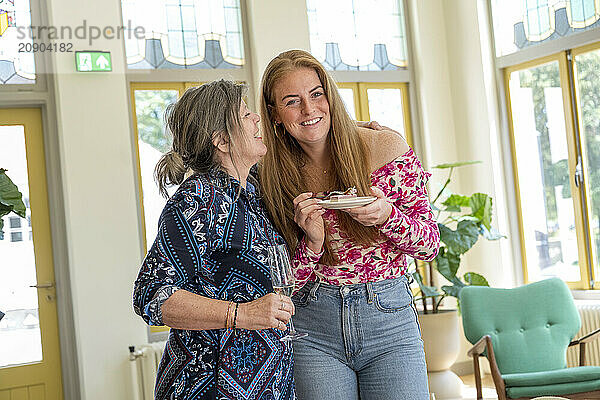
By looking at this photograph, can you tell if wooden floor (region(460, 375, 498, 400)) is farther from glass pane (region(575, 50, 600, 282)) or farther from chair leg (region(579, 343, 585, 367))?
glass pane (region(575, 50, 600, 282))

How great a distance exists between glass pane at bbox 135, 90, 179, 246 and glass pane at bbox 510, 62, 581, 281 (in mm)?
3001

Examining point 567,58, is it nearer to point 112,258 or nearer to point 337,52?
point 337,52

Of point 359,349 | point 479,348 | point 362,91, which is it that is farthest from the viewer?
point 362,91

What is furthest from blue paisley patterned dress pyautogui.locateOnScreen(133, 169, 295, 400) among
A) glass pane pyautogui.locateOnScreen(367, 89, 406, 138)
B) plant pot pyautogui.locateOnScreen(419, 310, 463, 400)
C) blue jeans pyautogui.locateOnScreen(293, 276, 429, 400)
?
glass pane pyautogui.locateOnScreen(367, 89, 406, 138)

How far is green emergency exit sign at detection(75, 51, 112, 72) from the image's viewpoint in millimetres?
5316

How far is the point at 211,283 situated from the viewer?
71.9 inches

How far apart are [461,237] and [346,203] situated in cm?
399

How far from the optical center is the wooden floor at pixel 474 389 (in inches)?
225

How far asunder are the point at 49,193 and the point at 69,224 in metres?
0.33

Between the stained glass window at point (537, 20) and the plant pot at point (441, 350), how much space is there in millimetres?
2384

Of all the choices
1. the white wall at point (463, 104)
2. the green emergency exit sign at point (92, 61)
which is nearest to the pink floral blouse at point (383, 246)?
the green emergency exit sign at point (92, 61)

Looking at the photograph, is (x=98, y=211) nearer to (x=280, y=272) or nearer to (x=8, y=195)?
(x=8, y=195)

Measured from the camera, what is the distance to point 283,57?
2143mm

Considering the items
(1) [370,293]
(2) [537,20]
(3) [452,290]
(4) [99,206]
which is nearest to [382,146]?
(1) [370,293]
